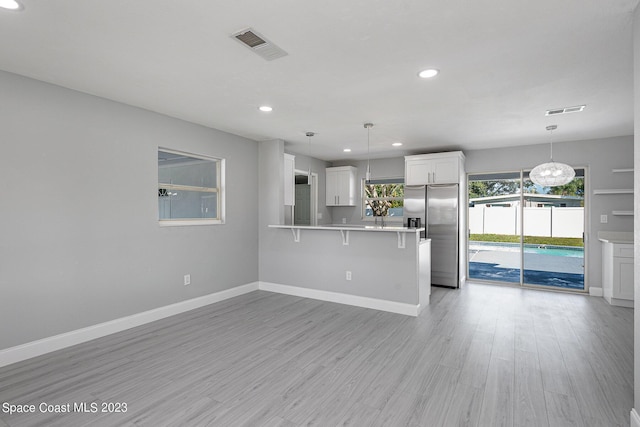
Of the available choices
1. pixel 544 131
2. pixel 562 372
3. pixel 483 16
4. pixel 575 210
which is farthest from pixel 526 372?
pixel 575 210

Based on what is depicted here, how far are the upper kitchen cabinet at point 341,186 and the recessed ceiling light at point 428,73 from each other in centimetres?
426

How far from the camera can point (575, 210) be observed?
5.47m

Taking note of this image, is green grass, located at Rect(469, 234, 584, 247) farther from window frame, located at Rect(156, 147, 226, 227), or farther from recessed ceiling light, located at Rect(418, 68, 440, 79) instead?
window frame, located at Rect(156, 147, 226, 227)

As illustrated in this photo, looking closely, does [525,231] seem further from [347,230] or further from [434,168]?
[347,230]

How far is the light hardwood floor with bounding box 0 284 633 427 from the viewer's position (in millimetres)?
2111

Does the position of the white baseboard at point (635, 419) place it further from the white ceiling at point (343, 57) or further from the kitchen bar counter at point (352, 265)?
the white ceiling at point (343, 57)

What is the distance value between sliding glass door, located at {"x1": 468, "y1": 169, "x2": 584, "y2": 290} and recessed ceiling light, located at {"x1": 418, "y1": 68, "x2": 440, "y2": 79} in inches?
157

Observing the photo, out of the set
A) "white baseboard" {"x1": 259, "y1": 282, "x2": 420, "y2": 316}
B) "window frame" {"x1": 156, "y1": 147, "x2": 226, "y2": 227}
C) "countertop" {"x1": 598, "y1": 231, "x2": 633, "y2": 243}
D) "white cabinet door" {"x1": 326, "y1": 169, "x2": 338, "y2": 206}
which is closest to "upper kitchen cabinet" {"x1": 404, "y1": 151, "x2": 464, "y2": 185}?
"white cabinet door" {"x1": 326, "y1": 169, "x2": 338, "y2": 206}

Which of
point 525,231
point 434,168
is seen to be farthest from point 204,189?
point 525,231

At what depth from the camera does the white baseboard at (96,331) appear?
282cm

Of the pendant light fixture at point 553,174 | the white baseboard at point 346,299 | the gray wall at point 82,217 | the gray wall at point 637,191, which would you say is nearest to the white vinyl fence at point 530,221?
the pendant light fixture at point 553,174

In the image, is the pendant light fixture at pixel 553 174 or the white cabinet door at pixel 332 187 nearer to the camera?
the pendant light fixture at pixel 553 174

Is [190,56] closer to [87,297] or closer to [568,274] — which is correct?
[87,297]

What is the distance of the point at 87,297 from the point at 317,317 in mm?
2509
